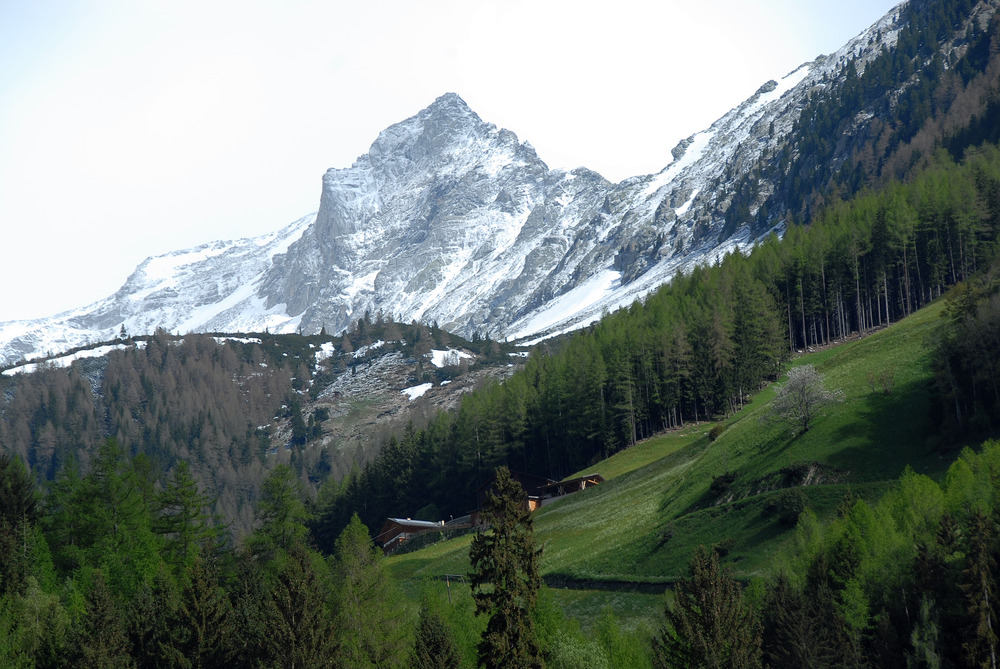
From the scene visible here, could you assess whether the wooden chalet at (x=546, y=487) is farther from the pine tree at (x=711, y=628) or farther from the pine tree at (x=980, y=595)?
the pine tree at (x=711, y=628)

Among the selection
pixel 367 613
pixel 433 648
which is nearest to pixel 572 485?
pixel 367 613

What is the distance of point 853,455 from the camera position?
69938 millimetres

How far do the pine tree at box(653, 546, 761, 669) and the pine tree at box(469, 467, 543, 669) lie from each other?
6.03 m

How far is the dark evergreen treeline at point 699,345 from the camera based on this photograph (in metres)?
116

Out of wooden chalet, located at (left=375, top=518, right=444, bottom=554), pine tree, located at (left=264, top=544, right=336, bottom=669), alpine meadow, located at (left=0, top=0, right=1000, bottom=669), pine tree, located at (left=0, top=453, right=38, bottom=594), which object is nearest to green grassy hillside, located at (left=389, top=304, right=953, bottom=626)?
alpine meadow, located at (left=0, top=0, right=1000, bottom=669)

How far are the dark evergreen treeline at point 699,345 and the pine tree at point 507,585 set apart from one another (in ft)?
249

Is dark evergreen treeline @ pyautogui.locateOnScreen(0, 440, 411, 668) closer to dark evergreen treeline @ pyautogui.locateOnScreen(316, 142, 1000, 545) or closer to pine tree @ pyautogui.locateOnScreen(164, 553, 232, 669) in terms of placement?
pine tree @ pyautogui.locateOnScreen(164, 553, 232, 669)

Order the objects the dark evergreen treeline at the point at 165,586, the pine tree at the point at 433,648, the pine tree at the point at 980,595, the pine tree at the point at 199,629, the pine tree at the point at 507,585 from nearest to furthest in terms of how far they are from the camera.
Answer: the pine tree at the point at 507,585 < the pine tree at the point at 980,595 < the pine tree at the point at 433,648 < the dark evergreen treeline at the point at 165,586 < the pine tree at the point at 199,629

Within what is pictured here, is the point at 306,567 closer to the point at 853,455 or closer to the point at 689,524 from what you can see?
the point at 689,524

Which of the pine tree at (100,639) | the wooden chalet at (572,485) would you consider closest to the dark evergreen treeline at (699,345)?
the wooden chalet at (572,485)

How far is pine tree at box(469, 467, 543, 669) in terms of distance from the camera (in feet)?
127

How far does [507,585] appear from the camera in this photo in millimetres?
39656

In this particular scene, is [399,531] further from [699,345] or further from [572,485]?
[699,345]

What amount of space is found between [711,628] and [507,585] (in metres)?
8.83
